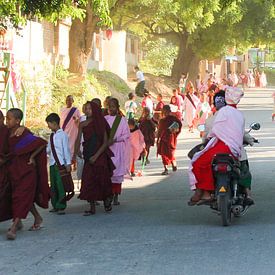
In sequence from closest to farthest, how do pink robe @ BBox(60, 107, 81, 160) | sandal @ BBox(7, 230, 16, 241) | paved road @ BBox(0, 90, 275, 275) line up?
paved road @ BBox(0, 90, 275, 275)
sandal @ BBox(7, 230, 16, 241)
pink robe @ BBox(60, 107, 81, 160)

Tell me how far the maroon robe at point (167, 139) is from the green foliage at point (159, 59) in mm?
47325

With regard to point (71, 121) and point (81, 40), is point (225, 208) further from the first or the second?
point (81, 40)

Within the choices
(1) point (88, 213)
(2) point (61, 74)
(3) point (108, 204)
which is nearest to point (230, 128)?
(3) point (108, 204)

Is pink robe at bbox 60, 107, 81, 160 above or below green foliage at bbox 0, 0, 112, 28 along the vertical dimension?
below

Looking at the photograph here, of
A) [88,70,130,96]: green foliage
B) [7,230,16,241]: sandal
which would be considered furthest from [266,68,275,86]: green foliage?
[7,230,16,241]: sandal

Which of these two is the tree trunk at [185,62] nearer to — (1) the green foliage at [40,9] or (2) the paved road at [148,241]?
(1) the green foliage at [40,9]

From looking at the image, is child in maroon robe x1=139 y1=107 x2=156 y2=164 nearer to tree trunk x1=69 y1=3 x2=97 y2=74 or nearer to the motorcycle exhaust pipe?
the motorcycle exhaust pipe

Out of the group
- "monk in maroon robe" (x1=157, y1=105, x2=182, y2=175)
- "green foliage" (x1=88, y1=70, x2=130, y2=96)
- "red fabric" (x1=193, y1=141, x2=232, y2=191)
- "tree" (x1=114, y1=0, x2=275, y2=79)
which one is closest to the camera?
"red fabric" (x1=193, y1=141, x2=232, y2=191)

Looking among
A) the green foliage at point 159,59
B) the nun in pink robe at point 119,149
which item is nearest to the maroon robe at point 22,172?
the nun in pink robe at point 119,149

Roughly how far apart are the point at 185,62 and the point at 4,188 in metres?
40.4

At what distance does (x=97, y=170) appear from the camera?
37.0 ft

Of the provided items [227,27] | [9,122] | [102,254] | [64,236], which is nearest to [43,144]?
[9,122]

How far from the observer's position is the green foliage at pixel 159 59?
215ft

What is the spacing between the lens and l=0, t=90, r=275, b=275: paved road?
24.9 ft
